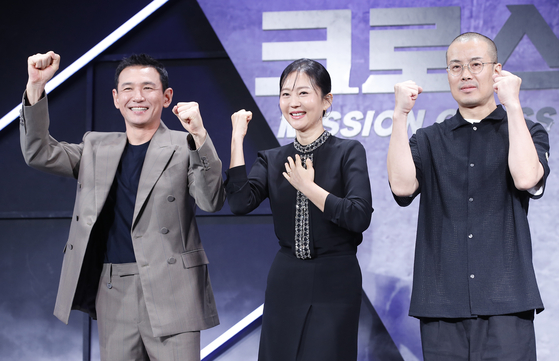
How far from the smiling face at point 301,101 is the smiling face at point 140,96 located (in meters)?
0.50

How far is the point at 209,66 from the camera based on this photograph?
3.39m

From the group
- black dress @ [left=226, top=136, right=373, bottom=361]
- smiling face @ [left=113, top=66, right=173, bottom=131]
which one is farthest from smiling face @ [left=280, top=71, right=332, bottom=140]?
smiling face @ [left=113, top=66, right=173, bottom=131]

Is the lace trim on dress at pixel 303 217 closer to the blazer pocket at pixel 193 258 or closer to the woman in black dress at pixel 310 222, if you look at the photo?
the woman in black dress at pixel 310 222

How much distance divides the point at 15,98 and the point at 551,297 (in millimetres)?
3454

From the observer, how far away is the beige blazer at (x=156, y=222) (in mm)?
1856

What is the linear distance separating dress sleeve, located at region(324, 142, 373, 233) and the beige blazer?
0.43 metres

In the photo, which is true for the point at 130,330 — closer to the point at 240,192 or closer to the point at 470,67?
the point at 240,192

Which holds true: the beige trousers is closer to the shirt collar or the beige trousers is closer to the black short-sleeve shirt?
the black short-sleeve shirt

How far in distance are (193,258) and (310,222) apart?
45cm

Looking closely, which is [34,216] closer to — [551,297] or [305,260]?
[305,260]

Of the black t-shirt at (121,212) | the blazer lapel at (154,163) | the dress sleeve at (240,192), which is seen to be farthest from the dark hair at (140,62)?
the dress sleeve at (240,192)

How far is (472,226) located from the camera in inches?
65.9

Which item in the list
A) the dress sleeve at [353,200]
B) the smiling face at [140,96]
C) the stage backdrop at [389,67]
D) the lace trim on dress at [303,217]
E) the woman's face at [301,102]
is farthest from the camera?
the stage backdrop at [389,67]

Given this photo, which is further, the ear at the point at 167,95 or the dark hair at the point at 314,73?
the ear at the point at 167,95
